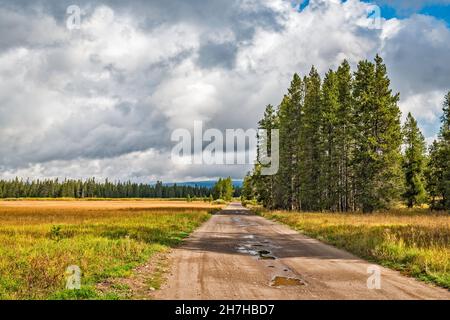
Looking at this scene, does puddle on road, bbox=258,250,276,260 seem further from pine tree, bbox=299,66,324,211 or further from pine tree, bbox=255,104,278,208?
pine tree, bbox=255,104,278,208

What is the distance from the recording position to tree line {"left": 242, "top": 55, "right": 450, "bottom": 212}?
35.4 meters

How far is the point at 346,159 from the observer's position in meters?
40.7

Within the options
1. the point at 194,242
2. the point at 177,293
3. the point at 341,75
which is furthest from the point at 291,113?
the point at 177,293

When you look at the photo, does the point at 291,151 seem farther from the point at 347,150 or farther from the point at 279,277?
the point at 279,277

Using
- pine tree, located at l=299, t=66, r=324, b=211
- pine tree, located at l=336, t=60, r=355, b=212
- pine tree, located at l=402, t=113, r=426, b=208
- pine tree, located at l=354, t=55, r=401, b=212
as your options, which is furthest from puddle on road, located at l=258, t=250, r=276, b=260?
pine tree, located at l=402, t=113, r=426, b=208

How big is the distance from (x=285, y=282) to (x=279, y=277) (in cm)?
66

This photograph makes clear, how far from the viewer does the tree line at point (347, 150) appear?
3544 centimetres

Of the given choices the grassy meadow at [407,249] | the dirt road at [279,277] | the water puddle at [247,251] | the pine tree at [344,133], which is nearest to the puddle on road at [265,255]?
the dirt road at [279,277]

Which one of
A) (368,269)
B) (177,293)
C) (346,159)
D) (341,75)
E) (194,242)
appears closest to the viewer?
(177,293)

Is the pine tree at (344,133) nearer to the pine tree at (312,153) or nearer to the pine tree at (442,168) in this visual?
the pine tree at (312,153)

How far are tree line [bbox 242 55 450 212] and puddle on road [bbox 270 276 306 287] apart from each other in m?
27.9

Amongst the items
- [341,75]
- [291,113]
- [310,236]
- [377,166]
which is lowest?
[310,236]
